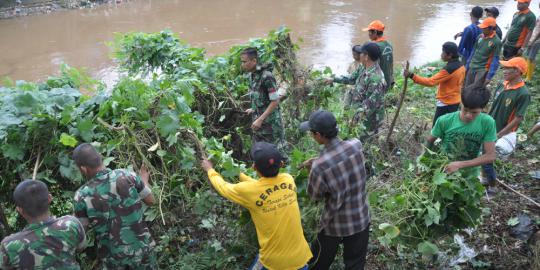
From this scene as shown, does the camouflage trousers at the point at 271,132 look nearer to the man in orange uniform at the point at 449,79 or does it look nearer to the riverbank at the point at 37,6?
the man in orange uniform at the point at 449,79

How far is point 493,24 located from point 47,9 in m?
17.2

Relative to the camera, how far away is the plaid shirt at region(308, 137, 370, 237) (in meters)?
2.64

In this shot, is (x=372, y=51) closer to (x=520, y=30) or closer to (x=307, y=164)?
(x=307, y=164)

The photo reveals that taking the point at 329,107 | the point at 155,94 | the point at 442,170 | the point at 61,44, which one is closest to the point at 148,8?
the point at 61,44

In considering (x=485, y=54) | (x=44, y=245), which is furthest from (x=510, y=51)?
(x=44, y=245)

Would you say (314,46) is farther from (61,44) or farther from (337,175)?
(337,175)

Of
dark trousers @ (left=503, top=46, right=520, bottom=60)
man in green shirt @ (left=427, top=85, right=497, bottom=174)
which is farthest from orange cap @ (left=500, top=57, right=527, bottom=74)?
dark trousers @ (left=503, top=46, right=520, bottom=60)

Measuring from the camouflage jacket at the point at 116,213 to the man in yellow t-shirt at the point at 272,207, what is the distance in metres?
0.54

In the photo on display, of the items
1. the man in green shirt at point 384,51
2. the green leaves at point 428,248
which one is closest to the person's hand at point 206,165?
the green leaves at point 428,248

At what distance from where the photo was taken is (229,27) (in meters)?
15.3

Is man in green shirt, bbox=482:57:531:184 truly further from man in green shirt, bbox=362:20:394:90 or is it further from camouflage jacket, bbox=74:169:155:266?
camouflage jacket, bbox=74:169:155:266

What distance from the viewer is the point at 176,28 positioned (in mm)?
15312

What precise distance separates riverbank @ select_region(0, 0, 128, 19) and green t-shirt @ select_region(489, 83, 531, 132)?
58.7ft

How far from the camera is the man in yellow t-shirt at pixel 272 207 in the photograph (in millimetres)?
2500
